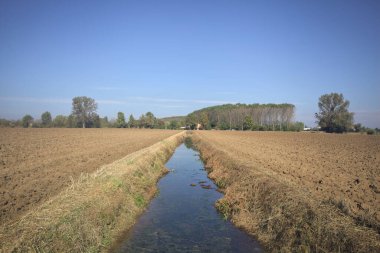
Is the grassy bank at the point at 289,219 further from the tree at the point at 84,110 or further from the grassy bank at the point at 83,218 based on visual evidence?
the tree at the point at 84,110

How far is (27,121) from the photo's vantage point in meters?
146

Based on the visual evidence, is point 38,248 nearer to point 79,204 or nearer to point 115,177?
point 79,204

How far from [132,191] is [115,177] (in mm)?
1109

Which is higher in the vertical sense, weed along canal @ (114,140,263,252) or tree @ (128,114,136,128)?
tree @ (128,114,136,128)

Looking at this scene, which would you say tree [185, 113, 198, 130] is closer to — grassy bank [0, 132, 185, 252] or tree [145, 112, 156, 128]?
tree [145, 112, 156, 128]

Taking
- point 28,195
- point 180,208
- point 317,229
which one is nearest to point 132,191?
point 180,208

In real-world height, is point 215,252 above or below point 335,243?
below

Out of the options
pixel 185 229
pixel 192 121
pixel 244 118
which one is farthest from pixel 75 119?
pixel 185 229

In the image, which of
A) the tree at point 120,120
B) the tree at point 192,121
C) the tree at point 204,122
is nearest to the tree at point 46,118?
the tree at point 120,120

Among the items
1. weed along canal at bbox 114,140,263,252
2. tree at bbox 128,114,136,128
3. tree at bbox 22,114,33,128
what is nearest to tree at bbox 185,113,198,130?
tree at bbox 128,114,136,128

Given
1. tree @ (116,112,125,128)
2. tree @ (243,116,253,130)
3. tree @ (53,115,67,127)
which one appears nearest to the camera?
tree @ (243,116,253,130)

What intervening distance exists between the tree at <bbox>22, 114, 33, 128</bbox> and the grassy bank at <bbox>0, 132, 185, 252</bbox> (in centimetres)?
14751

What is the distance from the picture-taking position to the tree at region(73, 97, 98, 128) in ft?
494

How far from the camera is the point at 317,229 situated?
8.39 metres
